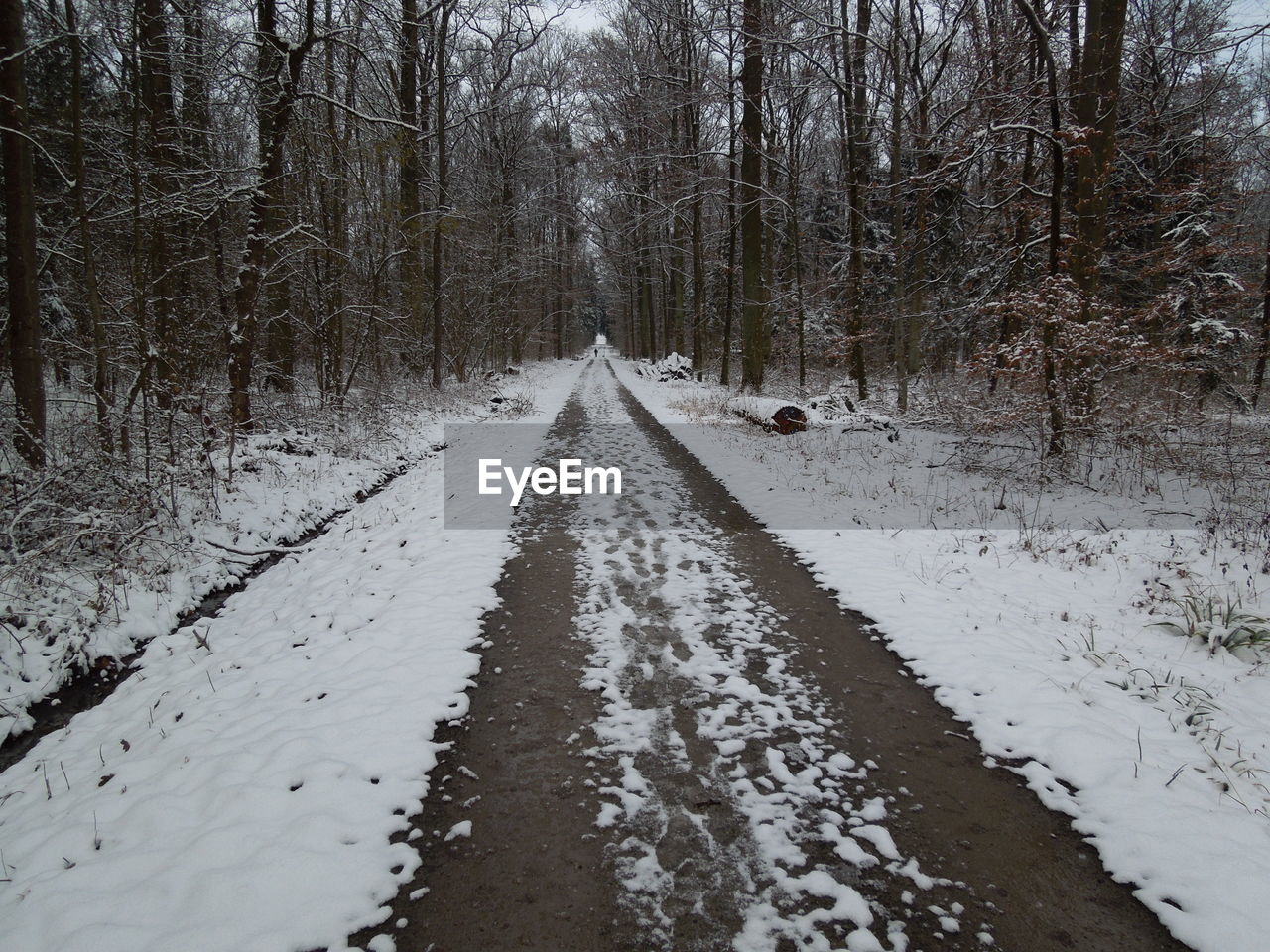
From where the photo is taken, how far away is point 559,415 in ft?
57.9

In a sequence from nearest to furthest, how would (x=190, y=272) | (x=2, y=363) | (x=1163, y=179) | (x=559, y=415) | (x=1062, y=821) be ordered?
(x=1062, y=821) → (x=2, y=363) → (x=190, y=272) → (x=1163, y=179) → (x=559, y=415)

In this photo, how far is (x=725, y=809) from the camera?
301 centimetres

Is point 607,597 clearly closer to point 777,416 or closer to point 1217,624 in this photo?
point 1217,624

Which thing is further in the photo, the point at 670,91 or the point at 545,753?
the point at 670,91

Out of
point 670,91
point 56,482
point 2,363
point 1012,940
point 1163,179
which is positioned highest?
point 670,91

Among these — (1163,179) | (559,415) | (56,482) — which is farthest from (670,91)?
(56,482)

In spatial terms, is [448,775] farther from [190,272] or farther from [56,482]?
[190,272]

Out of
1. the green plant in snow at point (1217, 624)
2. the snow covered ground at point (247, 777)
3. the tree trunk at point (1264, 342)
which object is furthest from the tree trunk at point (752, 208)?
the snow covered ground at point (247, 777)

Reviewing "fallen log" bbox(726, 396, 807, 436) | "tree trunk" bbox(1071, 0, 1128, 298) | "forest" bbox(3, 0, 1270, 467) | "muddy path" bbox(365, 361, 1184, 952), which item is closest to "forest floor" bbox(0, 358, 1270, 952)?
"muddy path" bbox(365, 361, 1184, 952)

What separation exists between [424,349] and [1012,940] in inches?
730

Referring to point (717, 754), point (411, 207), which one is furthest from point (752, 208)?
point (717, 754)

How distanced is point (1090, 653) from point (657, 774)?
128 inches

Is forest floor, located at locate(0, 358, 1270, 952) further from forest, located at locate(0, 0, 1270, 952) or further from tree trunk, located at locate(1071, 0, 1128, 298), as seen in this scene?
tree trunk, located at locate(1071, 0, 1128, 298)

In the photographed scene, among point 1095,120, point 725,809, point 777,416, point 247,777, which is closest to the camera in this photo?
point 725,809
